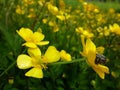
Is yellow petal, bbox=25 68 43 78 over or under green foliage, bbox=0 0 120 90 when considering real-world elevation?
over

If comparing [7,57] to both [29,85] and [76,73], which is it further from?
[76,73]

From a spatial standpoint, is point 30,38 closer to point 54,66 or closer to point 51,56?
point 51,56

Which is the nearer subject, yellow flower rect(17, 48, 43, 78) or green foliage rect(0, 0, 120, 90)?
yellow flower rect(17, 48, 43, 78)

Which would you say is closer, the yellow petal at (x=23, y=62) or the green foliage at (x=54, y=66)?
the yellow petal at (x=23, y=62)

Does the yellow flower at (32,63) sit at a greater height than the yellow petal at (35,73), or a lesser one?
greater

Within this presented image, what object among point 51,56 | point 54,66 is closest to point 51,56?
point 51,56

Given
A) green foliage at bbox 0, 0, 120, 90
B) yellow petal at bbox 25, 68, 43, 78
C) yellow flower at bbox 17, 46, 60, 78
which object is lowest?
green foliage at bbox 0, 0, 120, 90

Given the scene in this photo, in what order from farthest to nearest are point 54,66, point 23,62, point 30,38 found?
point 54,66 < point 30,38 < point 23,62

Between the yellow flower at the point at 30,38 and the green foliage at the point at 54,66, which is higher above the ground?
the yellow flower at the point at 30,38

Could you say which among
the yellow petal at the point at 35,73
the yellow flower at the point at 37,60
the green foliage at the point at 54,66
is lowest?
the green foliage at the point at 54,66

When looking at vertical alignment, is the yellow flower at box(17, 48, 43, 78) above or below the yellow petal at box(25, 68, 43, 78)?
above

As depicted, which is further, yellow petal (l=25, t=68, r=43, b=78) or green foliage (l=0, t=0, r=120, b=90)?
green foliage (l=0, t=0, r=120, b=90)

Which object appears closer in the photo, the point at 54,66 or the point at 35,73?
the point at 35,73

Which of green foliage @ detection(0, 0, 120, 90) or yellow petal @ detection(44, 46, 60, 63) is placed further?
green foliage @ detection(0, 0, 120, 90)
